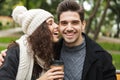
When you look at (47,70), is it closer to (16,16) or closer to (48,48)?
(48,48)

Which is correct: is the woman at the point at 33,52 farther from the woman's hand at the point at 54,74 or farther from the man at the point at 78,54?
the man at the point at 78,54

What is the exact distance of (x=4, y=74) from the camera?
3574 millimetres

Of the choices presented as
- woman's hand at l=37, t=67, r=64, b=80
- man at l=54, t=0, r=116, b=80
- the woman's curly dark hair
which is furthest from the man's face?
woman's hand at l=37, t=67, r=64, b=80

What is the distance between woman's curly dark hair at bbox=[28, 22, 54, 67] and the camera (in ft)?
12.2

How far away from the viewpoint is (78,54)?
397cm

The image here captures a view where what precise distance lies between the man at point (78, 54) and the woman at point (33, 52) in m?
0.13

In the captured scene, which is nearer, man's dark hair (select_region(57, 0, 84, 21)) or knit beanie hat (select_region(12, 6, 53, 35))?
knit beanie hat (select_region(12, 6, 53, 35))

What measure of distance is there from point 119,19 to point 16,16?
46.1 m

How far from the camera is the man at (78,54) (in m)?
3.85

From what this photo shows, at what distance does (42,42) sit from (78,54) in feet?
1.43

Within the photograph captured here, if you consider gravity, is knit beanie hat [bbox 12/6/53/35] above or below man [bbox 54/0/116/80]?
above

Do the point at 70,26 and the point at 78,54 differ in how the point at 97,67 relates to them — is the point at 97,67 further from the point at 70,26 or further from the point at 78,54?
the point at 70,26

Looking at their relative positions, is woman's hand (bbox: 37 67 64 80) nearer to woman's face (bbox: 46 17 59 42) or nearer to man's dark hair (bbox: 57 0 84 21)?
woman's face (bbox: 46 17 59 42)

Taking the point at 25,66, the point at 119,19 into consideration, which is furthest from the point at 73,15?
the point at 119,19
